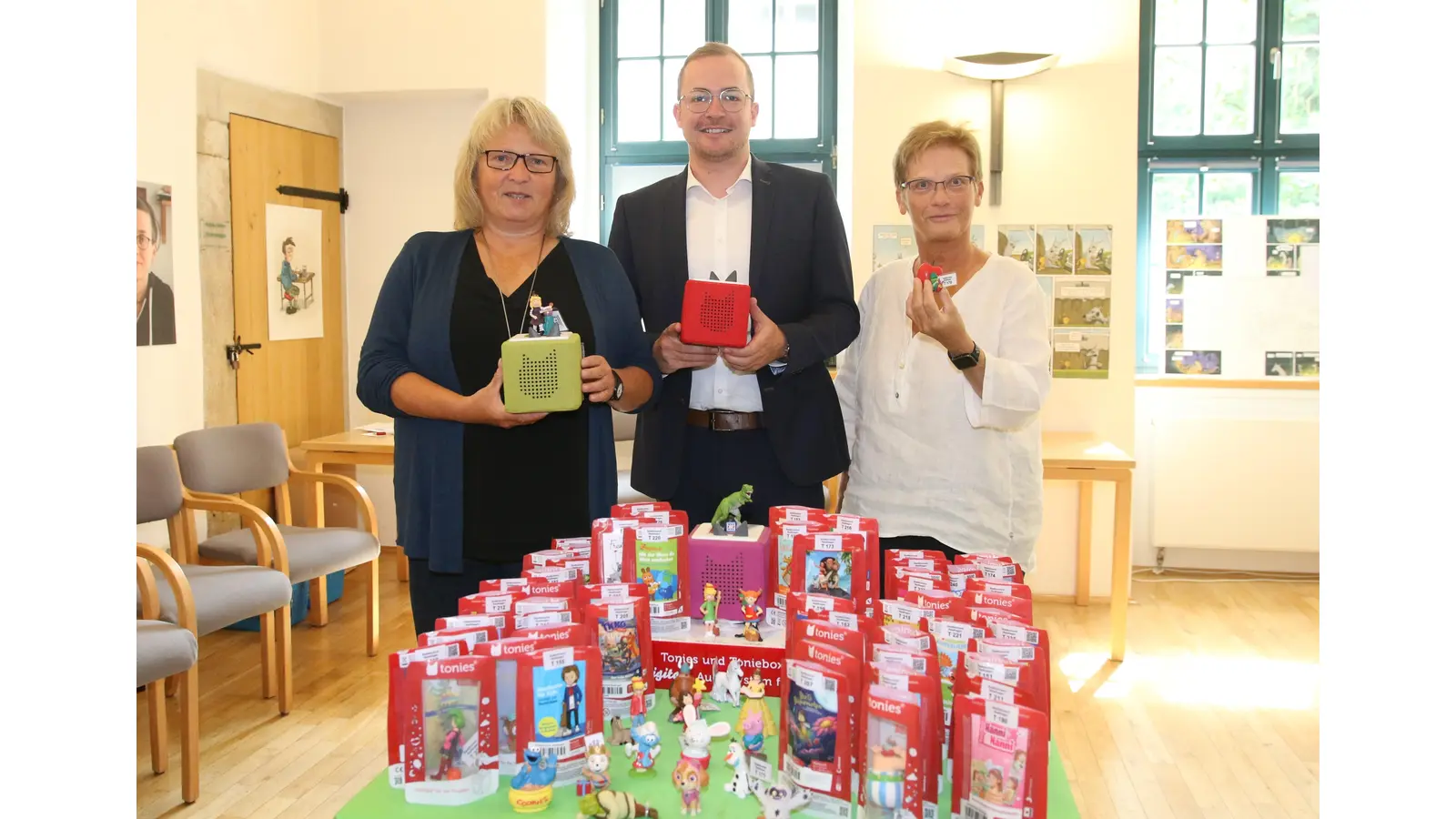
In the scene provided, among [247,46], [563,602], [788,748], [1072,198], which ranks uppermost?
[247,46]

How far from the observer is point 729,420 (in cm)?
220

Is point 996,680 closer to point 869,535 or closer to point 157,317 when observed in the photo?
point 869,535

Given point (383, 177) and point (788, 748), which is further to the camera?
point (383, 177)

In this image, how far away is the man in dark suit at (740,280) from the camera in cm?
216

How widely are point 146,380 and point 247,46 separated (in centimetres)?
156

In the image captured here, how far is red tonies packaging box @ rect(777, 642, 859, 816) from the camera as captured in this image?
3.85 feet

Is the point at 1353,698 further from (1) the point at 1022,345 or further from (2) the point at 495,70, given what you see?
(2) the point at 495,70

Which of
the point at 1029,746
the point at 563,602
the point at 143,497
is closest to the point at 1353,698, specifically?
the point at 1029,746

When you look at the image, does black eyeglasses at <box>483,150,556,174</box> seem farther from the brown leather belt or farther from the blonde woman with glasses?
the brown leather belt

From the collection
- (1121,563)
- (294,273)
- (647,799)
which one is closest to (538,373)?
(647,799)

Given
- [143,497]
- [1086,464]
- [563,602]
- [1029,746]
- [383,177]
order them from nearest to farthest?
[1029,746] → [563,602] → [143,497] → [1086,464] → [383,177]

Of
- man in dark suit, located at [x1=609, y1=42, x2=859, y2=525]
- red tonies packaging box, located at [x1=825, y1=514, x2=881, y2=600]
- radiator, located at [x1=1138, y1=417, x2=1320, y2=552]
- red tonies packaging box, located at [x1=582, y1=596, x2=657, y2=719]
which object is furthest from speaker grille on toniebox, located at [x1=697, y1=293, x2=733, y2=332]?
radiator, located at [x1=1138, y1=417, x2=1320, y2=552]

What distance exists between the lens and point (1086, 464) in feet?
13.0
